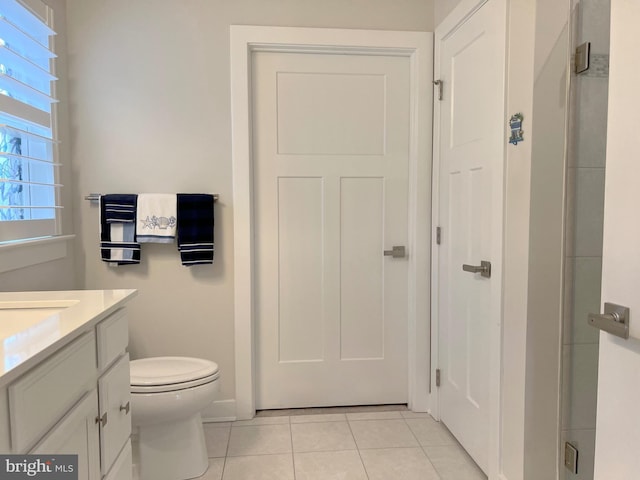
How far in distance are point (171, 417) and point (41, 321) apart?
2.89 feet

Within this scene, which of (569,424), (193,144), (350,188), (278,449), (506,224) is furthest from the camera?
(350,188)

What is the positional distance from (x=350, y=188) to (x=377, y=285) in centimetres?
57

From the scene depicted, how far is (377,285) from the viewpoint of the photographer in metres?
2.63

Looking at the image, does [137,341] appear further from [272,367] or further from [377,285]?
[377,285]

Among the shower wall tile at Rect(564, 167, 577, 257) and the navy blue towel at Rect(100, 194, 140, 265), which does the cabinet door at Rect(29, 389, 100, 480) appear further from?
the shower wall tile at Rect(564, 167, 577, 257)

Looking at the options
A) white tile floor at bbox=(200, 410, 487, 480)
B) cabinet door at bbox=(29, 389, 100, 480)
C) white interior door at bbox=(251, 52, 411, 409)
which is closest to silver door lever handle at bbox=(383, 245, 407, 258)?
white interior door at bbox=(251, 52, 411, 409)

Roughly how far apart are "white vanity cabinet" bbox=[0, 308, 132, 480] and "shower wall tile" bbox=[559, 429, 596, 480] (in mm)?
1399

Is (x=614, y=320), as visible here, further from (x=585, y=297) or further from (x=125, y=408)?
(x=125, y=408)

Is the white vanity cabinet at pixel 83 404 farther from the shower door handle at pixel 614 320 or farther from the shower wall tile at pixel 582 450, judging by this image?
the shower wall tile at pixel 582 450

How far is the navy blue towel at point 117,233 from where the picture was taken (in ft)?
7.57

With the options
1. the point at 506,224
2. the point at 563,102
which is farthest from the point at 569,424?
the point at 563,102

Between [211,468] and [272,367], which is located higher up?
[272,367]

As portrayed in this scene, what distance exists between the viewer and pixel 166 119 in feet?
7.84


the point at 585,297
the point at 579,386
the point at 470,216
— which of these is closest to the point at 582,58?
the point at 585,297
